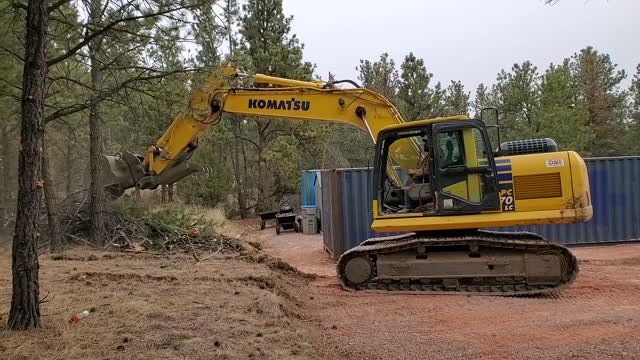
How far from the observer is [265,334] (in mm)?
5215

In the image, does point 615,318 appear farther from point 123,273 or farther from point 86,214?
point 86,214

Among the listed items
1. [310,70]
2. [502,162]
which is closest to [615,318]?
[502,162]

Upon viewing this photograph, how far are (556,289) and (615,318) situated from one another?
5.41 ft

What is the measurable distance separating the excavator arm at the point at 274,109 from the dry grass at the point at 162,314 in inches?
103

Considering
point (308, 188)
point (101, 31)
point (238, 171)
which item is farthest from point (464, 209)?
point (238, 171)

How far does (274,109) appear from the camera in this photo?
389 inches

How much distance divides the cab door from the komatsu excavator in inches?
0.5

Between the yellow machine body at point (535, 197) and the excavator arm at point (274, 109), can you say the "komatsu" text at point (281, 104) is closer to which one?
the excavator arm at point (274, 109)

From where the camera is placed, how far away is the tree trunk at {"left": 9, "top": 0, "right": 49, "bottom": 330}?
480cm

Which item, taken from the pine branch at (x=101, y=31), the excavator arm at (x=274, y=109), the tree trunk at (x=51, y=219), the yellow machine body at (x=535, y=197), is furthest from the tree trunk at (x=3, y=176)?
the yellow machine body at (x=535, y=197)

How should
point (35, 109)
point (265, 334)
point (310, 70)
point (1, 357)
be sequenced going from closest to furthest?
point (1, 357) < point (35, 109) < point (265, 334) < point (310, 70)

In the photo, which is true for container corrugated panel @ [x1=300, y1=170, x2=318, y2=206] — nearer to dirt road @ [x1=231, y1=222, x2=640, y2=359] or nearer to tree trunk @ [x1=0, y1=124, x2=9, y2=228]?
tree trunk @ [x1=0, y1=124, x2=9, y2=228]

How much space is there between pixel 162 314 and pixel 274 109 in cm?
508

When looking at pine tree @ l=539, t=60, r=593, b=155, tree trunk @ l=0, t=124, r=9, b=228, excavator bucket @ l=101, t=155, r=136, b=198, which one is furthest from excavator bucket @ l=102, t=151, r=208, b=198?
pine tree @ l=539, t=60, r=593, b=155
